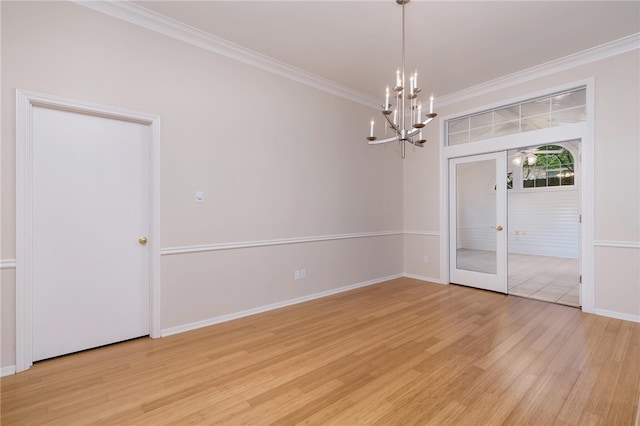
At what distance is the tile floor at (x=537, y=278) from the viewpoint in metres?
4.25

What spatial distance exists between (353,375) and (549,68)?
4532 millimetres

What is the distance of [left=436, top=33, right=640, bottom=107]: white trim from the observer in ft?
10.8

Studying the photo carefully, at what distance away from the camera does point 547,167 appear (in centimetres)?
783

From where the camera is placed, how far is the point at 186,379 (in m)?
2.16

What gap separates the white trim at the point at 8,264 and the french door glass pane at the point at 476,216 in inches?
212

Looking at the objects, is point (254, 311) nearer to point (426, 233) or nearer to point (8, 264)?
point (8, 264)

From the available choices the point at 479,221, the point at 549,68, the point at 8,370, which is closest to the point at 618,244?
the point at 479,221

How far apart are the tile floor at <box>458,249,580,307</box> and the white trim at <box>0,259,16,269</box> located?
Result: 17.7 ft

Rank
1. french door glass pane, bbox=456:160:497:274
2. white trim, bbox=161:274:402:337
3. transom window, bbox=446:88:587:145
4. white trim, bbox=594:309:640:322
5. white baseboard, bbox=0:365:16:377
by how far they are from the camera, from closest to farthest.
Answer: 1. white baseboard, bbox=0:365:16:377
2. white trim, bbox=161:274:402:337
3. white trim, bbox=594:309:640:322
4. transom window, bbox=446:88:587:145
5. french door glass pane, bbox=456:160:497:274

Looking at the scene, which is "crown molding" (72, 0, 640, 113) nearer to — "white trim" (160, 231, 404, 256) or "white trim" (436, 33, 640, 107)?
"white trim" (436, 33, 640, 107)

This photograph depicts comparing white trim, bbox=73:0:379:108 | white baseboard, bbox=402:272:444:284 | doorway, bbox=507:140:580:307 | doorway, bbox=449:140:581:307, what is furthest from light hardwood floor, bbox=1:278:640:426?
doorway, bbox=507:140:580:307

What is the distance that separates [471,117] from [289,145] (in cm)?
307

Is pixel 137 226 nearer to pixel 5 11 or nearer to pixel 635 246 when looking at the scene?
pixel 5 11

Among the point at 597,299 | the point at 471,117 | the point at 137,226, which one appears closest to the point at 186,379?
the point at 137,226
